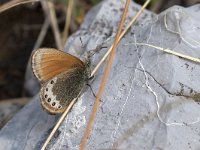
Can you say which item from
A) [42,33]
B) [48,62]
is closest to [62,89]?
[48,62]

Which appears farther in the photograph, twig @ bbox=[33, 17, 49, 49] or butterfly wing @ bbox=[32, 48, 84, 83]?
twig @ bbox=[33, 17, 49, 49]

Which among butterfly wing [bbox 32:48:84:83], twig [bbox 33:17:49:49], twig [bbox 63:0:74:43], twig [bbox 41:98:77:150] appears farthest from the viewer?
twig [bbox 33:17:49:49]

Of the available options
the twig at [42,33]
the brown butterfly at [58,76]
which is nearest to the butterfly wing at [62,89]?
the brown butterfly at [58,76]

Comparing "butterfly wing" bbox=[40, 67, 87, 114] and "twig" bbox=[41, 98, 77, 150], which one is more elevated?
"butterfly wing" bbox=[40, 67, 87, 114]

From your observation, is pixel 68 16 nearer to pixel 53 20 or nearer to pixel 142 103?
pixel 53 20

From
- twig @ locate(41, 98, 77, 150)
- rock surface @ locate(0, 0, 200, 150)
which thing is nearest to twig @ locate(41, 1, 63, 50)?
rock surface @ locate(0, 0, 200, 150)

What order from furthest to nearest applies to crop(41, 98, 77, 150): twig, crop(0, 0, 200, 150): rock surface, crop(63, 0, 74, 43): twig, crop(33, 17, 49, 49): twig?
crop(33, 17, 49, 49): twig < crop(63, 0, 74, 43): twig < crop(41, 98, 77, 150): twig < crop(0, 0, 200, 150): rock surface

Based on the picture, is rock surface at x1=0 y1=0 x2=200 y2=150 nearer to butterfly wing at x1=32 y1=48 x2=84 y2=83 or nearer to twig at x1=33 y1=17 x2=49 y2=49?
butterfly wing at x1=32 y1=48 x2=84 y2=83
